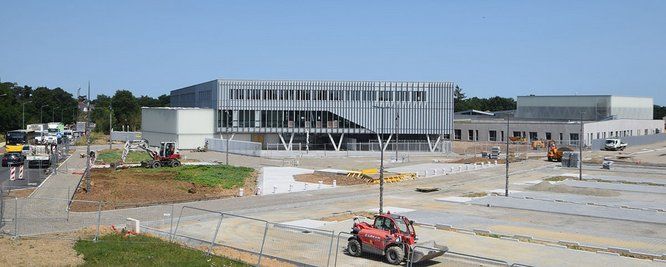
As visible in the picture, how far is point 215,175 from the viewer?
5628 cm

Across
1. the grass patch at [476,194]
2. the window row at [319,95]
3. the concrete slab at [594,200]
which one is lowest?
the concrete slab at [594,200]

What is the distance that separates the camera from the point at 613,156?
311ft

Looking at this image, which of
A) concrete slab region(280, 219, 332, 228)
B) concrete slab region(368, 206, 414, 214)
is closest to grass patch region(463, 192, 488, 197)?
concrete slab region(368, 206, 414, 214)

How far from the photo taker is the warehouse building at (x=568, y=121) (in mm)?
116125

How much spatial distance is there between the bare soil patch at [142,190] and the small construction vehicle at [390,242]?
Result: 18.6 metres

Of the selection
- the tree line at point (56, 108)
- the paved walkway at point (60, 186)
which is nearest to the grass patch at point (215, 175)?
the paved walkway at point (60, 186)

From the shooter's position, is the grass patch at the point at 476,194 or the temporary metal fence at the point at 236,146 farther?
the temporary metal fence at the point at 236,146

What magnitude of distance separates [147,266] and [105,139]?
4785 inches

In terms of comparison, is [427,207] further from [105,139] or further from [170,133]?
[105,139]

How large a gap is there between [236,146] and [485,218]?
59075 millimetres

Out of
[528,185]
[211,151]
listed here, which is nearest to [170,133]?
[211,151]

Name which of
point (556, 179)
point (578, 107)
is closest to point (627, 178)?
point (556, 179)

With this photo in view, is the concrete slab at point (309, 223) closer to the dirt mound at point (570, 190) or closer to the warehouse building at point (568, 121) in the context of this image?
the dirt mound at point (570, 190)

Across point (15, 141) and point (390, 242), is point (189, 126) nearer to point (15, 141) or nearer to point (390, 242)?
point (15, 141)
